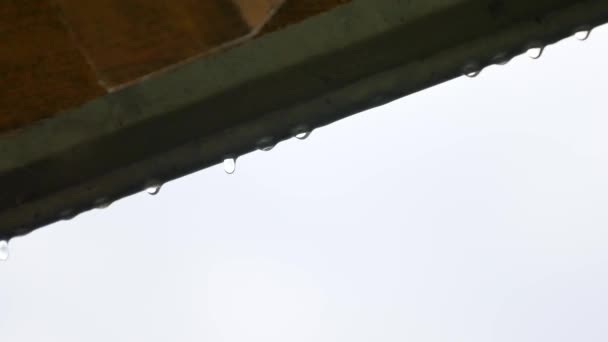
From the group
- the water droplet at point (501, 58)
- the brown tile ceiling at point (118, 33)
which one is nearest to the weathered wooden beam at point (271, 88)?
the water droplet at point (501, 58)

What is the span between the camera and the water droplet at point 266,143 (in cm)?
217

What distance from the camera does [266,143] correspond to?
7.14 ft

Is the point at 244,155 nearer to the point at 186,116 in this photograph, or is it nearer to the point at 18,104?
the point at 186,116

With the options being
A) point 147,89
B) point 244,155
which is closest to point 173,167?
point 244,155

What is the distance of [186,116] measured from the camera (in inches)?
81.5

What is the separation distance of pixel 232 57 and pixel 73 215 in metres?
0.68

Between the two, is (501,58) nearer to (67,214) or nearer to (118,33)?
(118,33)

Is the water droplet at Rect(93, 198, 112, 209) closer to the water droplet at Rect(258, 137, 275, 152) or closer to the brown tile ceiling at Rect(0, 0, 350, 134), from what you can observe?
the water droplet at Rect(258, 137, 275, 152)

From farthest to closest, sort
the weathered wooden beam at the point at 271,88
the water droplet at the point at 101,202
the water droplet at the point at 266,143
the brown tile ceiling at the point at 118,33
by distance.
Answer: the water droplet at the point at 101,202 → the water droplet at the point at 266,143 → the weathered wooden beam at the point at 271,88 → the brown tile ceiling at the point at 118,33

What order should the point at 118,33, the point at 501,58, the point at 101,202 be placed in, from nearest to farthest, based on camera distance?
the point at 118,33, the point at 501,58, the point at 101,202

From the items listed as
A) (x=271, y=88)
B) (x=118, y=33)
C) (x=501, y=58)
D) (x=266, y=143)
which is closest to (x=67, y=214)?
(x=266, y=143)

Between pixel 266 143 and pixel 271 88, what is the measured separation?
179 millimetres

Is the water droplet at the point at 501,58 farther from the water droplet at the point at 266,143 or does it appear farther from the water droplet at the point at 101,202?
the water droplet at the point at 101,202

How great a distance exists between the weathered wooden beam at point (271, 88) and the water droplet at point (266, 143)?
0.04ft
